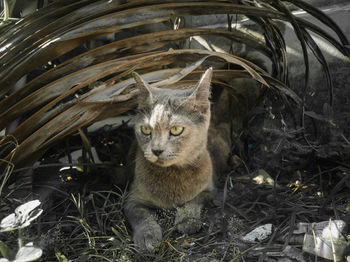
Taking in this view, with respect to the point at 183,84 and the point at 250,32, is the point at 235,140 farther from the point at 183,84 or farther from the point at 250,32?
the point at 250,32

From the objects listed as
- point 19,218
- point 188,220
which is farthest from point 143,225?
point 19,218

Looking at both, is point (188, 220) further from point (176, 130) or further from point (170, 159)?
point (176, 130)

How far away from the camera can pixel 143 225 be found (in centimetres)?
125

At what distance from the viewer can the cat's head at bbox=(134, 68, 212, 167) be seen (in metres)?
1.25

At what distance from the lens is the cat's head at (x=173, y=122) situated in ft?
4.09

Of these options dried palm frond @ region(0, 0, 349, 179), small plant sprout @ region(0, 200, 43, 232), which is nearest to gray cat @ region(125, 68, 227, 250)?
dried palm frond @ region(0, 0, 349, 179)

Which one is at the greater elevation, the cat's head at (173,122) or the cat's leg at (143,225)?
the cat's head at (173,122)

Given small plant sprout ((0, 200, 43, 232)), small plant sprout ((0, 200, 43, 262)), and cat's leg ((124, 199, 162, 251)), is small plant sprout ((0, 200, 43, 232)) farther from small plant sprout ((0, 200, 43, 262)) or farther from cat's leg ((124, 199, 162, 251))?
cat's leg ((124, 199, 162, 251))

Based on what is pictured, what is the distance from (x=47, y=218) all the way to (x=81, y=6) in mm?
A: 831

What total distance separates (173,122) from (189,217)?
1.23ft

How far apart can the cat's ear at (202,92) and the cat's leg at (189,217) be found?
0.41 metres

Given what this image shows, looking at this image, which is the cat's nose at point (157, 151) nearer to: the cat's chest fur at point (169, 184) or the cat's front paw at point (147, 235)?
the cat's chest fur at point (169, 184)

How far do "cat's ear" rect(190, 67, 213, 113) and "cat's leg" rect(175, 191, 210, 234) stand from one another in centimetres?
41

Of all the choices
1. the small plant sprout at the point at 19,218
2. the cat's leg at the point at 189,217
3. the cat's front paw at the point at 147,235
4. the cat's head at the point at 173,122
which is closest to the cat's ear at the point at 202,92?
the cat's head at the point at 173,122
